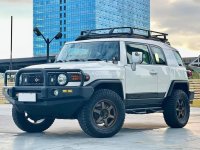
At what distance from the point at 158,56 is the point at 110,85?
6.00 ft

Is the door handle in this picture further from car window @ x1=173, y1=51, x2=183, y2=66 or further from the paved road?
car window @ x1=173, y1=51, x2=183, y2=66

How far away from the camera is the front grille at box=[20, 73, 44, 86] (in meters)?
8.24

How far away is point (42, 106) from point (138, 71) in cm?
213

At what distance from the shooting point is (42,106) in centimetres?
803

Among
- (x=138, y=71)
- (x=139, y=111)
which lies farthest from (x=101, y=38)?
(x=139, y=111)

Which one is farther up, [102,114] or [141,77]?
[141,77]

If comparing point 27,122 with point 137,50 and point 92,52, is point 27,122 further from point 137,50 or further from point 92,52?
point 137,50

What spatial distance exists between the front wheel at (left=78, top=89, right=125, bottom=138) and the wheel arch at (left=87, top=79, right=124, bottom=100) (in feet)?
0.45

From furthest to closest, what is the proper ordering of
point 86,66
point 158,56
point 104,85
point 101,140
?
point 158,56, point 104,85, point 86,66, point 101,140

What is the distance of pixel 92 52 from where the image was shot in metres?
9.13

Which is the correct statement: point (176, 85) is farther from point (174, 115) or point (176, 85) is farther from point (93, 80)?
point (93, 80)

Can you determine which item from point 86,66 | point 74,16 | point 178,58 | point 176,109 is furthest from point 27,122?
point 74,16

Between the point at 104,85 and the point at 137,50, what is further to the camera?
the point at 137,50

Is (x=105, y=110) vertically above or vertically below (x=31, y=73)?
below
